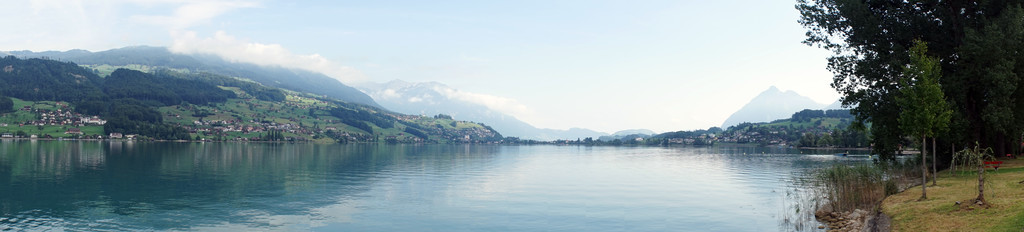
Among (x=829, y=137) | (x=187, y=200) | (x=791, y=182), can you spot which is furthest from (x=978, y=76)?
(x=829, y=137)

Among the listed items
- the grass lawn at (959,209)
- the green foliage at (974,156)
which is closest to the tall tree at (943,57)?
the green foliage at (974,156)

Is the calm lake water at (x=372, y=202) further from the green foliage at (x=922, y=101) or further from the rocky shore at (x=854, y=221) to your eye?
the green foliage at (x=922, y=101)

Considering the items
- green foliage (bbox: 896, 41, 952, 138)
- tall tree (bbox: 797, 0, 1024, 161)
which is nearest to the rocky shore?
green foliage (bbox: 896, 41, 952, 138)

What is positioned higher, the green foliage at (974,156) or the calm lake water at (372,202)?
the green foliage at (974,156)

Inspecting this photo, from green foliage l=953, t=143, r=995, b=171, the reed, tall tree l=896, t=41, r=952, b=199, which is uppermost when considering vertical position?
tall tree l=896, t=41, r=952, b=199

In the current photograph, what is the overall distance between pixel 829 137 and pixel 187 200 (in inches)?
7777

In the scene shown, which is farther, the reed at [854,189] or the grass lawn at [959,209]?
the reed at [854,189]

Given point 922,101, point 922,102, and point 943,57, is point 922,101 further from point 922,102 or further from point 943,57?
point 943,57

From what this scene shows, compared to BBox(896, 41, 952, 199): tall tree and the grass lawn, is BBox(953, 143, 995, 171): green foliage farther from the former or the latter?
BBox(896, 41, 952, 199): tall tree

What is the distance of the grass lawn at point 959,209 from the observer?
17.4 meters

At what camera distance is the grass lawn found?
685 inches

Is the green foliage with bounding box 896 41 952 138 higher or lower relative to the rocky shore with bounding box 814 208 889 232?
higher

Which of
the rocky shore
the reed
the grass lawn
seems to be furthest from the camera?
the reed

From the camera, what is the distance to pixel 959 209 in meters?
20.4
